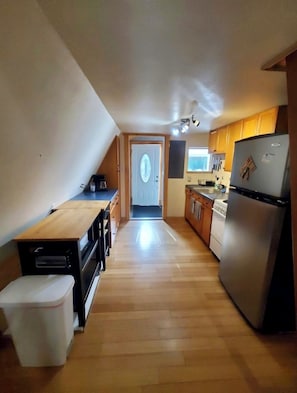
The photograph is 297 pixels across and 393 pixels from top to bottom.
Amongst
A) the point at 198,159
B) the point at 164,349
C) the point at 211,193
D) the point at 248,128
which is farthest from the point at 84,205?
the point at 198,159

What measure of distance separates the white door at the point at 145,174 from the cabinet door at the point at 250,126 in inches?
125

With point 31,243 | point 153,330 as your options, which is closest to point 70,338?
point 153,330

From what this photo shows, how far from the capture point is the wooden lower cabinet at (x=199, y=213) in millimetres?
3390

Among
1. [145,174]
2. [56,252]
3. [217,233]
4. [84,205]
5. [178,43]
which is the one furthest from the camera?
[145,174]

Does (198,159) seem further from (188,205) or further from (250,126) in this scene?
(250,126)

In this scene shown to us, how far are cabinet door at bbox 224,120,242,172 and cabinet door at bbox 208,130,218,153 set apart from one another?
63 cm

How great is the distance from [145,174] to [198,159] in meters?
1.90

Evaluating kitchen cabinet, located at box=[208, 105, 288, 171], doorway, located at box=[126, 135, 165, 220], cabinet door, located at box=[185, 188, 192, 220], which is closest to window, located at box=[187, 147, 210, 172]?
kitchen cabinet, located at box=[208, 105, 288, 171]

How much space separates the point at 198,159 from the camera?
192 inches

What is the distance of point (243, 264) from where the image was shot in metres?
1.95

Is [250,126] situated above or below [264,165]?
above

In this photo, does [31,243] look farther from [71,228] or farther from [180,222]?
[180,222]

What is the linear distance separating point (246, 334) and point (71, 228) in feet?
6.42

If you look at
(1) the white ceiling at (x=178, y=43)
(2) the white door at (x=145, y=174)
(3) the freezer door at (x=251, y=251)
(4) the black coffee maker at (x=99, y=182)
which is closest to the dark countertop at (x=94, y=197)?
(4) the black coffee maker at (x=99, y=182)
